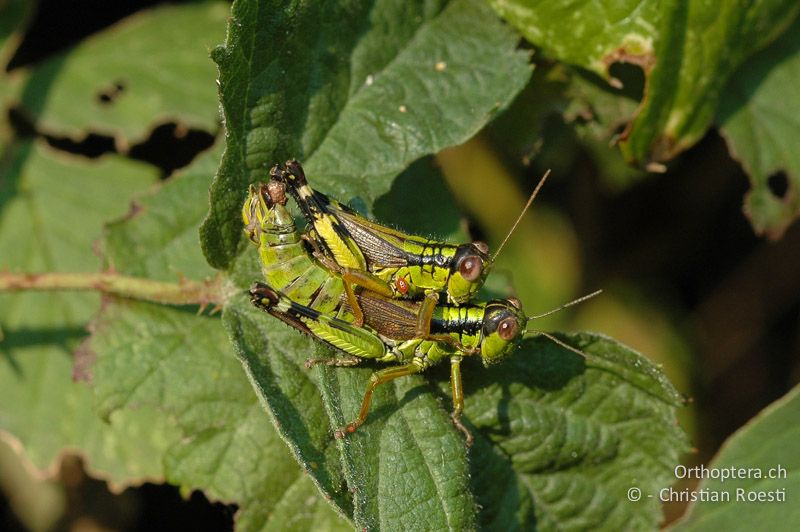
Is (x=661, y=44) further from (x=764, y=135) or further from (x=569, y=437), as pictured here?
(x=569, y=437)

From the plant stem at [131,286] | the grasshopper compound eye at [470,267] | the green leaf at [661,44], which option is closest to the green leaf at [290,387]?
the plant stem at [131,286]

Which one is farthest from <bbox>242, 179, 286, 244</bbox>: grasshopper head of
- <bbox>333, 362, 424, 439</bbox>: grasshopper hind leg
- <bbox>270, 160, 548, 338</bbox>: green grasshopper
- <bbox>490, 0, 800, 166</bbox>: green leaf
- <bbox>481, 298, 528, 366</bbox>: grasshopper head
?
<bbox>490, 0, 800, 166</bbox>: green leaf

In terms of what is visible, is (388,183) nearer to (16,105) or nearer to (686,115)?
(686,115)

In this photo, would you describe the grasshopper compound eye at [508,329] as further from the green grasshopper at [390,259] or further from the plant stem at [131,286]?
the plant stem at [131,286]

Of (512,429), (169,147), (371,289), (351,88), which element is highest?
(351,88)

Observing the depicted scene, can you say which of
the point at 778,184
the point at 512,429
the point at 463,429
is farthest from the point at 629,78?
the point at 463,429

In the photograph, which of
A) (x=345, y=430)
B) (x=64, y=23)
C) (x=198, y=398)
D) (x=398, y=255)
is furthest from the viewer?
(x=64, y=23)
